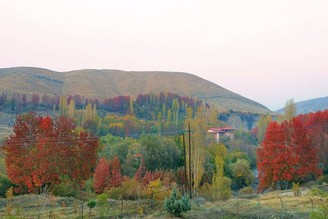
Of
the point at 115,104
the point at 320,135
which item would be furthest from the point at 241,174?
the point at 115,104

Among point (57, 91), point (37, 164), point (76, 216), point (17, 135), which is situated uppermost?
point (57, 91)

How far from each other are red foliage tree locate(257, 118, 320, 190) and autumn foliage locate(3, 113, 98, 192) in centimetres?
1784

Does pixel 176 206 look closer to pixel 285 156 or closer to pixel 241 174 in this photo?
pixel 285 156

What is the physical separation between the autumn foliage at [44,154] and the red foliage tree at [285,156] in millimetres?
17842

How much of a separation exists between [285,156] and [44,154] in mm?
22813

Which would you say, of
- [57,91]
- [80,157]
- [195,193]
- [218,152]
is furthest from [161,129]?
[57,91]

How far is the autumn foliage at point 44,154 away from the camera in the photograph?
28.0 meters

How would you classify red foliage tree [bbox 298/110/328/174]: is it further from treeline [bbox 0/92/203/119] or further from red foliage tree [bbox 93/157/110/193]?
treeline [bbox 0/92/203/119]

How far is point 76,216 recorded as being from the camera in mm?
19438

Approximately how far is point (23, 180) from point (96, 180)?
6.81 metres

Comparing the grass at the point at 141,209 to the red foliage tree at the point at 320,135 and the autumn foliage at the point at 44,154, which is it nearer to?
the autumn foliage at the point at 44,154

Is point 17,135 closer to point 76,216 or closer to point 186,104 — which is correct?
point 76,216

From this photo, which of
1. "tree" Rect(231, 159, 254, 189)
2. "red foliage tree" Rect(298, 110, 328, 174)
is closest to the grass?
"red foliage tree" Rect(298, 110, 328, 174)

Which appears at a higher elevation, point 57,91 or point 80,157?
point 57,91
